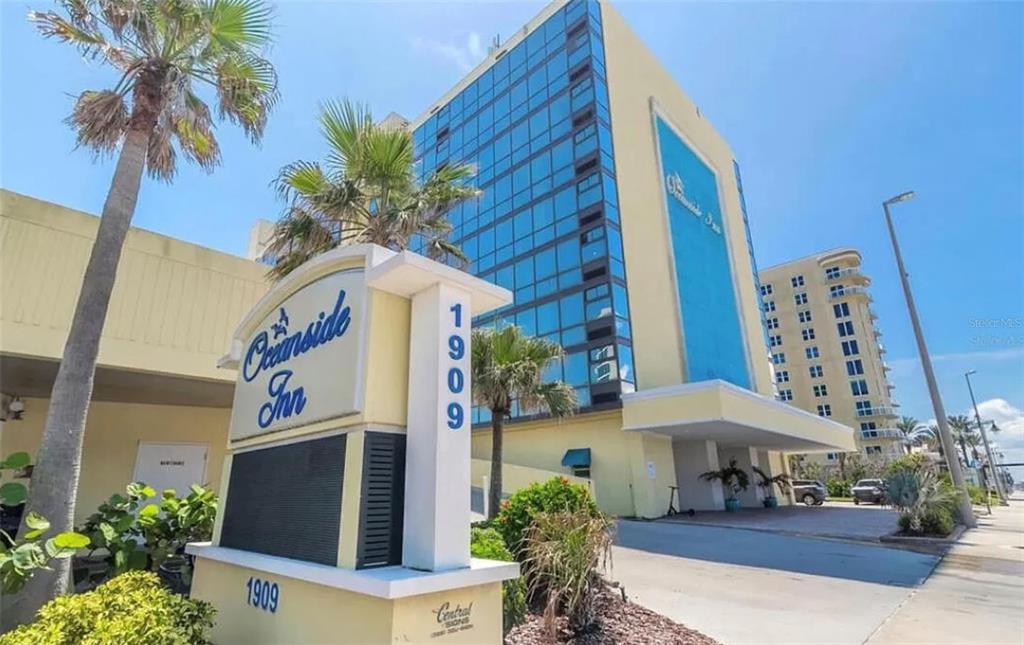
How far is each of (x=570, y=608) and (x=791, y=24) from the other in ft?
50.9

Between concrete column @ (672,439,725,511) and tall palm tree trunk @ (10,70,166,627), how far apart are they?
75.1ft

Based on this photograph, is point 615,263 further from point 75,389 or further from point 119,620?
point 119,620

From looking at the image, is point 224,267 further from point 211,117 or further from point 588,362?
point 588,362

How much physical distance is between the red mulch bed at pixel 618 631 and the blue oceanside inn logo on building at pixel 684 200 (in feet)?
89.1

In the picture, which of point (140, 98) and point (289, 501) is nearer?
point (289, 501)

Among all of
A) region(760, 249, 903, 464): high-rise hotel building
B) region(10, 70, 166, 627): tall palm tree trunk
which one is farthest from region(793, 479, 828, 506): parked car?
region(10, 70, 166, 627): tall palm tree trunk

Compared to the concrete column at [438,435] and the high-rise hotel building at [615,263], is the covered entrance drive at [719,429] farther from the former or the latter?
the concrete column at [438,435]

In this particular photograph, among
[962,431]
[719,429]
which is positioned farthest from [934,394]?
[962,431]

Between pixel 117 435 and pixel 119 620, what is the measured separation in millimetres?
9114

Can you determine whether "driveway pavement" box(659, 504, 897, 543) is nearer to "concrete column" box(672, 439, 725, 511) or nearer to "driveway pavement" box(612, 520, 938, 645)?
"concrete column" box(672, 439, 725, 511)

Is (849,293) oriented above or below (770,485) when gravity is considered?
above

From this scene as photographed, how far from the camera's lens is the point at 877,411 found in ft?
187

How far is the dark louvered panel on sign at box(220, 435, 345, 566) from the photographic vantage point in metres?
3.65

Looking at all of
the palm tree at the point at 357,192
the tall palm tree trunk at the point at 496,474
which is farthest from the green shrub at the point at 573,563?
the tall palm tree trunk at the point at 496,474
